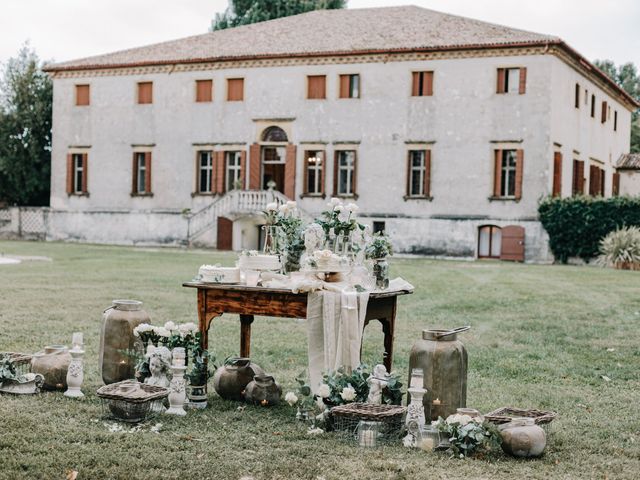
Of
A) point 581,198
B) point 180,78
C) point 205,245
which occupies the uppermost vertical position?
point 180,78

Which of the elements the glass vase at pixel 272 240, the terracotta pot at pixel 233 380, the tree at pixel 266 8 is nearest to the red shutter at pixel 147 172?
the tree at pixel 266 8

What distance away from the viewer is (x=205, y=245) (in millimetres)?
32688

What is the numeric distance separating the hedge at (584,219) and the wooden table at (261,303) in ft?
73.2

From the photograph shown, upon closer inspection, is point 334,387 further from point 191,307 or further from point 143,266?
point 143,266

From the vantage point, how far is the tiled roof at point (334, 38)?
30578mm

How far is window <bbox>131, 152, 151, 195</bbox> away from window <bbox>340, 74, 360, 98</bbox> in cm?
801

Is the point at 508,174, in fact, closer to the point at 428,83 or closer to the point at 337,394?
the point at 428,83

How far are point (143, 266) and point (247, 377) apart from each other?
49.6 ft

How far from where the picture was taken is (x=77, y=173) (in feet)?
119

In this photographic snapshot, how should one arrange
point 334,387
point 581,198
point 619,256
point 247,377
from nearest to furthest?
point 334,387
point 247,377
point 619,256
point 581,198

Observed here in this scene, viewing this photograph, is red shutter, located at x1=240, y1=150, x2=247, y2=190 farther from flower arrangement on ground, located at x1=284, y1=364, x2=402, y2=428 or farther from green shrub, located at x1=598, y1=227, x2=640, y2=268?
flower arrangement on ground, located at x1=284, y1=364, x2=402, y2=428

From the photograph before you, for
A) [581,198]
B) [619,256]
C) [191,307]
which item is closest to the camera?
[191,307]

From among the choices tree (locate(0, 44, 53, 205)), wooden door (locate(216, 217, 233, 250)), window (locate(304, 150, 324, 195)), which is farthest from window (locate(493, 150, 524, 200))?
tree (locate(0, 44, 53, 205))

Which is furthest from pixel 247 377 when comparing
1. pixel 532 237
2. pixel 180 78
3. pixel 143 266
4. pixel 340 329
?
pixel 180 78
